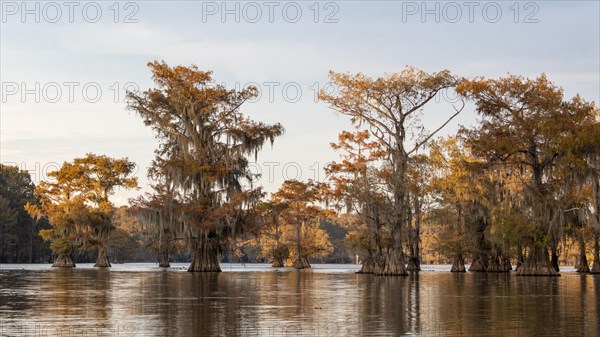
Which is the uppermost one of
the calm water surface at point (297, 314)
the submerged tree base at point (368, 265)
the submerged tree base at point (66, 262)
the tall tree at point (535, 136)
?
the tall tree at point (535, 136)

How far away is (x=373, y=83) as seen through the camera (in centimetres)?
4447

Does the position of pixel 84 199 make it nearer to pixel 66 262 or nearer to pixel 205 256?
pixel 66 262

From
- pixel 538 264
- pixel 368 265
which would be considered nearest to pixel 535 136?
pixel 538 264

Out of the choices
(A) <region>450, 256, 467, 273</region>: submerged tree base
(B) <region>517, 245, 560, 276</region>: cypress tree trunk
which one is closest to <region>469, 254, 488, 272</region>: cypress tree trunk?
(A) <region>450, 256, 467, 273</region>: submerged tree base

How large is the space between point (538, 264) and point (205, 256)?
69.8 ft

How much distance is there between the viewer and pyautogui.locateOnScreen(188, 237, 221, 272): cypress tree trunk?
164ft

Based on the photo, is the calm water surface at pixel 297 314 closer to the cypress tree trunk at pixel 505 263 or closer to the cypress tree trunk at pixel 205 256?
the cypress tree trunk at pixel 205 256

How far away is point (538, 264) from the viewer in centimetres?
4362

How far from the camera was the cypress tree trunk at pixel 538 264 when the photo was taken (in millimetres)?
43344

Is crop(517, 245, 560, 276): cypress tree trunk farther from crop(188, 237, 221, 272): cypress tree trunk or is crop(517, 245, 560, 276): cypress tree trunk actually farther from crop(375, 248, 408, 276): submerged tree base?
crop(188, 237, 221, 272): cypress tree trunk

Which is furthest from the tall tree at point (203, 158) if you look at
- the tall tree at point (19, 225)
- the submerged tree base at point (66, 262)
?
the tall tree at point (19, 225)

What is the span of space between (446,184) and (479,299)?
34.0m

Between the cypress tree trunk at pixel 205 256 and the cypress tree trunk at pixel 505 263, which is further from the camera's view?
the cypress tree trunk at pixel 505 263

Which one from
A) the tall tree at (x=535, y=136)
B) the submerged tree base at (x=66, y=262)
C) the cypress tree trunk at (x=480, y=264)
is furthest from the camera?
the submerged tree base at (x=66, y=262)
